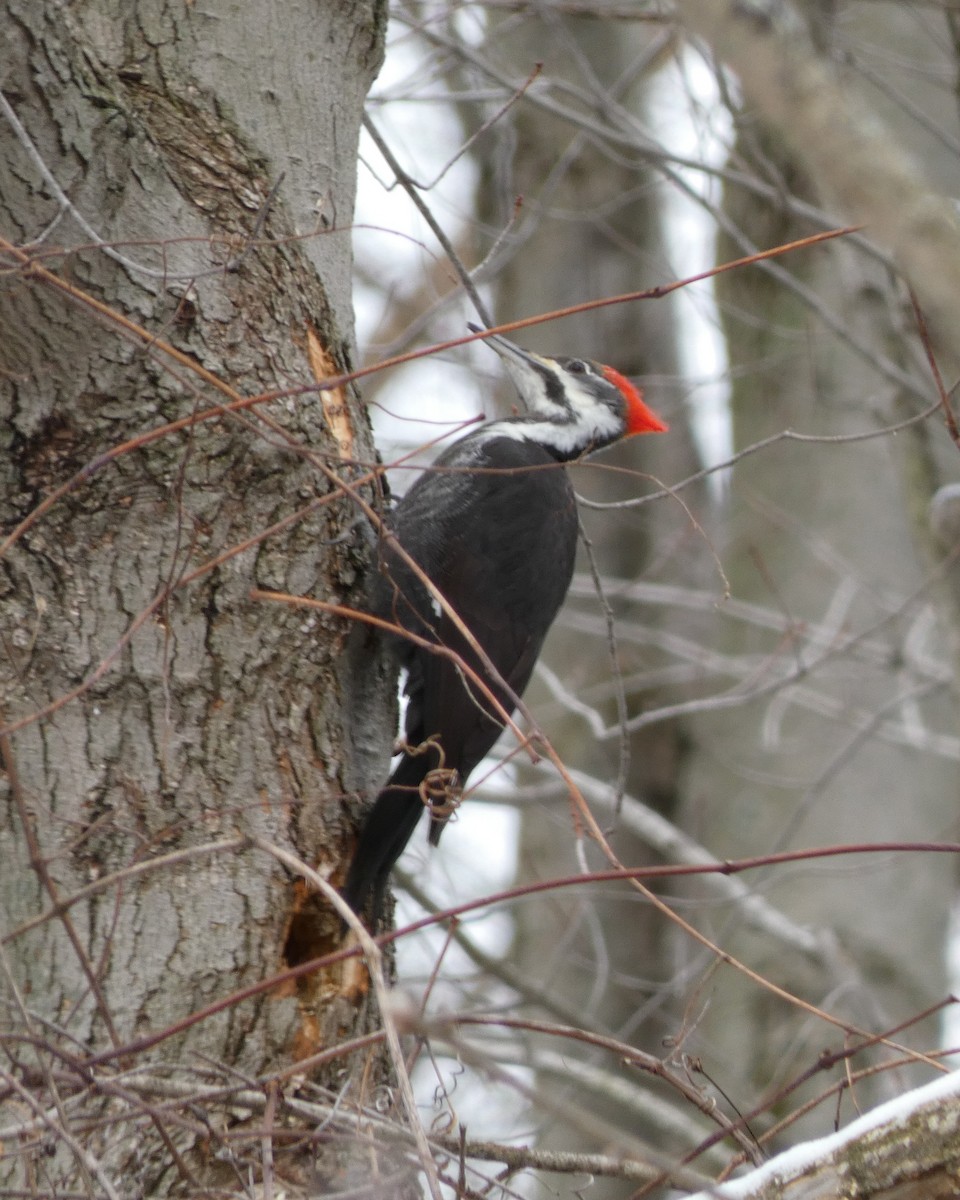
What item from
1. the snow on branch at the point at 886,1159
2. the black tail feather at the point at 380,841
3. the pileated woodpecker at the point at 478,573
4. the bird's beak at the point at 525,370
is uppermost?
the bird's beak at the point at 525,370

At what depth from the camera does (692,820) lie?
265 inches

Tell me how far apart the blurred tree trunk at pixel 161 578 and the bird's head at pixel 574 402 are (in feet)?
4.93

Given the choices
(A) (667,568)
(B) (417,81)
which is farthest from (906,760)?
(B) (417,81)

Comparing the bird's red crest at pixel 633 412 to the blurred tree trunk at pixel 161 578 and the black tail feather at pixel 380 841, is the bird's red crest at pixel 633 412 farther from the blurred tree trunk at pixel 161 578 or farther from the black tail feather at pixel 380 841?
the black tail feather at pixel 380 841

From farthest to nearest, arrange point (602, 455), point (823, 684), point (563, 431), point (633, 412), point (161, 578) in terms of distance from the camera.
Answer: point (602, 455), point (823, 684), point (633, 412), point (563, 431), point (161, 578)

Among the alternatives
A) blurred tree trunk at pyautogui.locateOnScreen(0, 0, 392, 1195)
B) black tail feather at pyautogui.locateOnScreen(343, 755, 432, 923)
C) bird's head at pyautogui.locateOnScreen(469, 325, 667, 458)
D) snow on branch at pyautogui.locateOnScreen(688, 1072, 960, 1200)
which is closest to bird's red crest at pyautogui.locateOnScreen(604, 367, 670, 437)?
bird's head at pyautogui.locateOnScreen(469, 325, 667, 458)

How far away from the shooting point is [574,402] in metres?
4.16

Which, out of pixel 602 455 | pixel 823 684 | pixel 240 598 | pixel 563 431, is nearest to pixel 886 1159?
pixel 240 598

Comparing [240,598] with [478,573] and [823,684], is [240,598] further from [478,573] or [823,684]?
[823,684]

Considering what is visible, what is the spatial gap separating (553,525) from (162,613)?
4.50ft

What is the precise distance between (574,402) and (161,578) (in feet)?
6.77

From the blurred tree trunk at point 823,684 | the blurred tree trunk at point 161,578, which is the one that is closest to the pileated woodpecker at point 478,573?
the blurred tree trunk at point 161,578

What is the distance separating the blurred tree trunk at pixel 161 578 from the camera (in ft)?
7.09

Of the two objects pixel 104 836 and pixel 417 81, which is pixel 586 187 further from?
pixel 104 836
